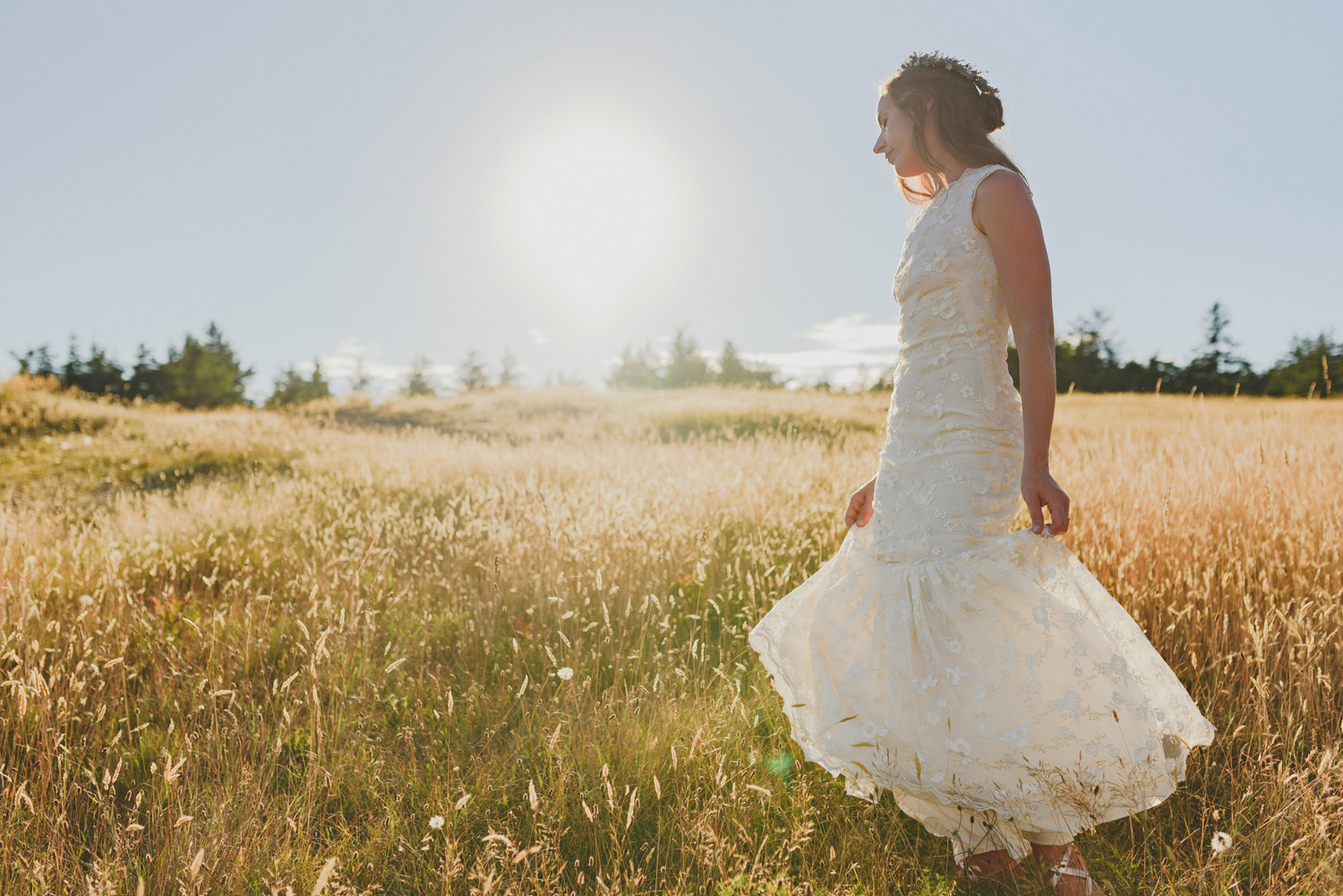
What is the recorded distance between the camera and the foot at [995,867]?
2.01 metres

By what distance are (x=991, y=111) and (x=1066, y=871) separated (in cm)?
233

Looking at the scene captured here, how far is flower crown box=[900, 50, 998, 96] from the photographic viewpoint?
2.19 meters

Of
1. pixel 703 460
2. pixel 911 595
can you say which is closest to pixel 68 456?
pixel 703 460

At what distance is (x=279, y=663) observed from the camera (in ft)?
10.8

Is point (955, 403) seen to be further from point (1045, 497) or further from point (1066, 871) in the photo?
point (1066, 871)

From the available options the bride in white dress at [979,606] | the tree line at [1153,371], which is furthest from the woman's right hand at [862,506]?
the tree line at [1153,371]

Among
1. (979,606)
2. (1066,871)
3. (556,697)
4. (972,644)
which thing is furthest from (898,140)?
(556,697)

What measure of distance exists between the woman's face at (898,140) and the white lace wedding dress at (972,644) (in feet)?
0.61

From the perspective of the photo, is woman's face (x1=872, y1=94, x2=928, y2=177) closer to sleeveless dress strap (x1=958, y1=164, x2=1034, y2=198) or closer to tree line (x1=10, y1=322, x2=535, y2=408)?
sleeveless dress strap (x1=958, y1=164, x2=1034, y2=198)

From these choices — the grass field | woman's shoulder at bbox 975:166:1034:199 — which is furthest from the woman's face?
the grass field

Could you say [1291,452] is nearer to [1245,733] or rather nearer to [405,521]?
[1245,733]

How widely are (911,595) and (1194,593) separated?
1834 mm

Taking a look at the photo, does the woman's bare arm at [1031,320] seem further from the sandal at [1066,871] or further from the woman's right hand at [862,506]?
the sandal at [1066,871]

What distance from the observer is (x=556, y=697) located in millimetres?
2727
